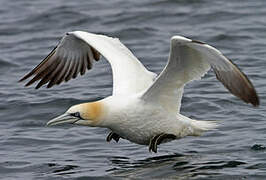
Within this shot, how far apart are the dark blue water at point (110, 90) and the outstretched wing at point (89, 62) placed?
0.82 m

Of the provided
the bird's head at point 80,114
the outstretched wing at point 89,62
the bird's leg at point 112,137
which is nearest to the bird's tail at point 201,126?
the outstretched wing at point 89,62

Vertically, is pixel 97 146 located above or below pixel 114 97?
below

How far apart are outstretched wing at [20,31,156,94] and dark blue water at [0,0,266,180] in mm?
820

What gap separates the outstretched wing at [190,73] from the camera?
931cm

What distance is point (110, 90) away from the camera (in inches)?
565

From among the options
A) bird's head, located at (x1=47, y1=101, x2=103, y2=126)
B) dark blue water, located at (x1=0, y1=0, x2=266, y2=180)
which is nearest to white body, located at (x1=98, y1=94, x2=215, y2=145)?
bird's head, located at (x1=47, y1=101, x2=103, y2=126)

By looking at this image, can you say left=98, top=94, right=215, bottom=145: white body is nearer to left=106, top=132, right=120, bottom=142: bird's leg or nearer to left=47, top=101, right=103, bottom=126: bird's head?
left=47, top=101, right=103, bottom=126: bird's head

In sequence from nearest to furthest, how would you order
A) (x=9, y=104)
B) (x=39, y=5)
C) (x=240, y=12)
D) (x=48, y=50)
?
(x=9, y=104)
(x=48, y=50)
(x=240, y=12)
(x=39, y=5)

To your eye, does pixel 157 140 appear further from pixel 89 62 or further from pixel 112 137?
pixel 89 62

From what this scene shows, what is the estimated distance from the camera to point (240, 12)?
1852 cm

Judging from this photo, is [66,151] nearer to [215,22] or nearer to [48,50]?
[48,50]

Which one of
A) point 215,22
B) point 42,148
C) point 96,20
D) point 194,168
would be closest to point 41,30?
point 96,20

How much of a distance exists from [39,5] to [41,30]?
2278 millimetres

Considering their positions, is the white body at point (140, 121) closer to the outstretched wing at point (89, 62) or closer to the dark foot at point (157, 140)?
the dark foot at point (157, 140)
